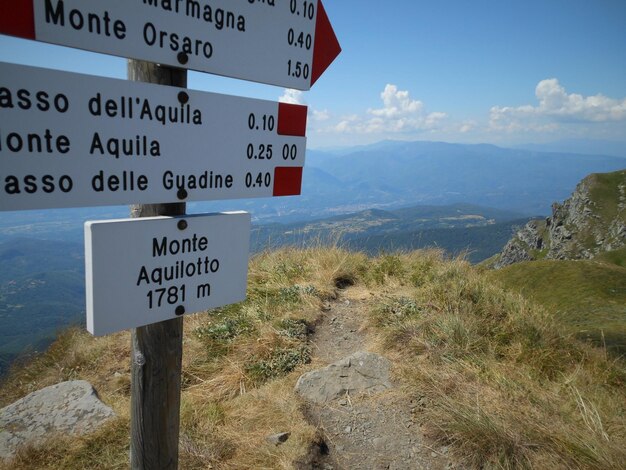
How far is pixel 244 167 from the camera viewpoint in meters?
1.98

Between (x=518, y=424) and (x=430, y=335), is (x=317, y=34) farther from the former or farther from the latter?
(x=430, y=335)

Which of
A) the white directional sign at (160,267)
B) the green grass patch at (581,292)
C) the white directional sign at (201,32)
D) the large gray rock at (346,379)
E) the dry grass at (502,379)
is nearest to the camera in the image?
the white directional sign at (201,32)

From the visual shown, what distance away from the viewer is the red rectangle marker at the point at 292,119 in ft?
6.94

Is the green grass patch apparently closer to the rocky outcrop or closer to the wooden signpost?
the wooden signpost

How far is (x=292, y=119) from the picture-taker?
7.14 feet

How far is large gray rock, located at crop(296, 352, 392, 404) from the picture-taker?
4.07 m

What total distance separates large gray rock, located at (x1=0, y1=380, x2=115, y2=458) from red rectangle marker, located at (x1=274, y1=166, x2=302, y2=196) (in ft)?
9.80

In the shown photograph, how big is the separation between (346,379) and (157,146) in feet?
11.3

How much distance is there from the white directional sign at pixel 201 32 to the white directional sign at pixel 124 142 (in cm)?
14

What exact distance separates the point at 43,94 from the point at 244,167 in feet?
2.89

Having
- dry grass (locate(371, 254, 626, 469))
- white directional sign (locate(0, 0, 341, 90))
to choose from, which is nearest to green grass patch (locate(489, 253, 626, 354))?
dry grass (locate(371, 254, 626, 469))

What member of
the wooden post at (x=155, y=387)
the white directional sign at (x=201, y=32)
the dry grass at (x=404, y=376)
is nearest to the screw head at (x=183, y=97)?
the white directional sign at (x=201, y=32)

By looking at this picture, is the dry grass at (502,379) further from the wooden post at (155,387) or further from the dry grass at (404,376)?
the wooden post at (155,387)

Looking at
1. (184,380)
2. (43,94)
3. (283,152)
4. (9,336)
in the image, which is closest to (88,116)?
(43,94)
